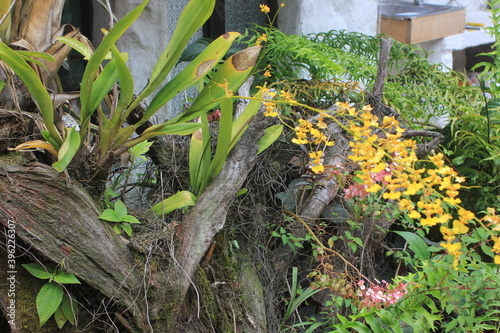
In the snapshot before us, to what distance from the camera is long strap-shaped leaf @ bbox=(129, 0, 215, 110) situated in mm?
1420

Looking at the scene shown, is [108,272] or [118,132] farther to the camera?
[118,132]

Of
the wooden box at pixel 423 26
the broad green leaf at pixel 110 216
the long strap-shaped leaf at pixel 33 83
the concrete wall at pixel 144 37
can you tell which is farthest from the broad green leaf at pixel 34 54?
the wooden box at pixel 423 26

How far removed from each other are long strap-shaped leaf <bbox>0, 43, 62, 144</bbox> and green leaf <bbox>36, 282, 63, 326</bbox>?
1.16ft

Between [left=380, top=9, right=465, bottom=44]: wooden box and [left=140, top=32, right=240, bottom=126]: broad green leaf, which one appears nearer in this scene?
[left=140, top=32, right=240, bottom=126]: broad green leaf

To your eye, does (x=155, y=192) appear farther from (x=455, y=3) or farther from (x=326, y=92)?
(x=455, y=3)

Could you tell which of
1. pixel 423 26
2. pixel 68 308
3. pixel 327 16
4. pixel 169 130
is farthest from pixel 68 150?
pixel 423 26

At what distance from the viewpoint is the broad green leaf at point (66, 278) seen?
1253 millimetres

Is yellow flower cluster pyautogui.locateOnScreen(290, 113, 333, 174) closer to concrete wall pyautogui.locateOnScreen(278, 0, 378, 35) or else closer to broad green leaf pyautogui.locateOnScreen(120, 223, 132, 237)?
broad green leaf pyautogui.locateOnScreen(120, 223, 132, 237)

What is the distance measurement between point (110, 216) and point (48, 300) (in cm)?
26

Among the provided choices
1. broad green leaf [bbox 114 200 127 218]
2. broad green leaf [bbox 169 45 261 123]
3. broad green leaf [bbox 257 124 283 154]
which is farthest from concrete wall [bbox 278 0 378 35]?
broad green leaf [bbox 114 200 127 218]

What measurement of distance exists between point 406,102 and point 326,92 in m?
0.36

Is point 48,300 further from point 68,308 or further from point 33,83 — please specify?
point 33,83

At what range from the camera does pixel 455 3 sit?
405 centimetres

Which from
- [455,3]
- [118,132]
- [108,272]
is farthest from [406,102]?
[455,3]
